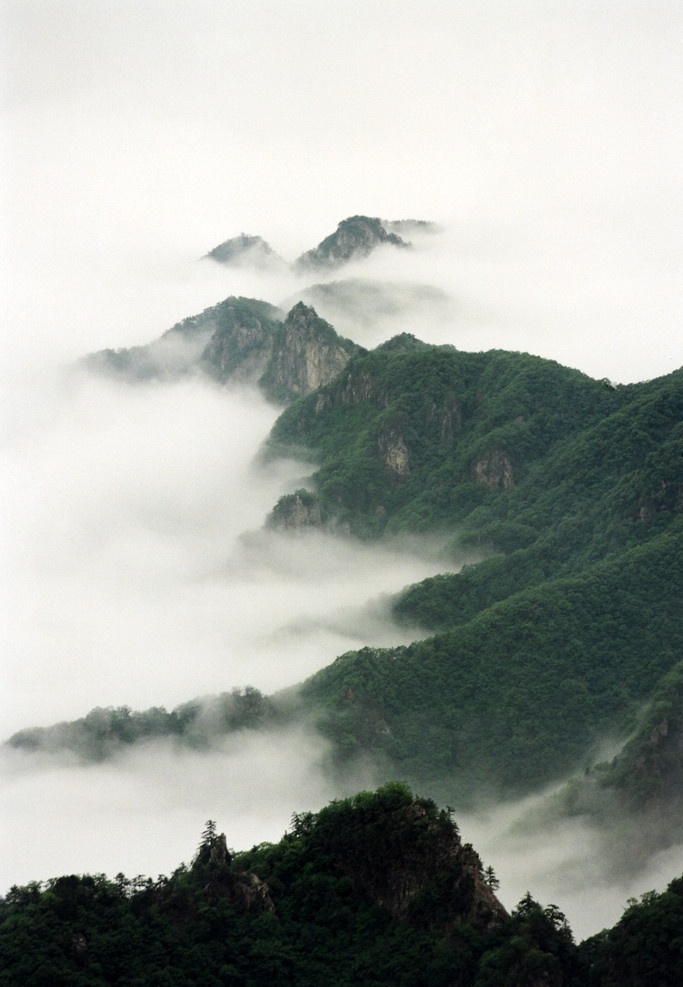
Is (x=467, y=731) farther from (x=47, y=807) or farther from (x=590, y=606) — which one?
(x=47, y=807)

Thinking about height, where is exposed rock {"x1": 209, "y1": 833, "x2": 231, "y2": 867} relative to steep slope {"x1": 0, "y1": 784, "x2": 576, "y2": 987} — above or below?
above

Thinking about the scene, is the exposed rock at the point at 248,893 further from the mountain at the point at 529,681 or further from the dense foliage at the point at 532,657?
the dense foliage at the point at 532,657

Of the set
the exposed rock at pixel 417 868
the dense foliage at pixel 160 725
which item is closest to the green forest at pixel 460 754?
the exposed rock at pixel 417 868

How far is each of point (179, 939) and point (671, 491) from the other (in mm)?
94153

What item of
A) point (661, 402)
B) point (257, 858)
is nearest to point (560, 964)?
point (257, 858)

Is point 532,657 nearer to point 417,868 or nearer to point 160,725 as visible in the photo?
point 160,725

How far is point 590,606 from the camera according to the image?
163375 millimetres

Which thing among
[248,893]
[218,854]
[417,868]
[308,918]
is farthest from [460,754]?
[248,893]

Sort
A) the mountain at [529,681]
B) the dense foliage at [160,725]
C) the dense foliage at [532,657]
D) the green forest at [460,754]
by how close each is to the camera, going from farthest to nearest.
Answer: the dense foliage at [160,725], the dense foliage at [532,657], the mountain at [529,681], the green forest at [460,754]

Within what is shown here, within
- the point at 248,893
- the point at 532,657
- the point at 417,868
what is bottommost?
the point at 417,868

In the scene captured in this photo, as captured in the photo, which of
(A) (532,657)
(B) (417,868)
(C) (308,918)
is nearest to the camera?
(C) (308,918)

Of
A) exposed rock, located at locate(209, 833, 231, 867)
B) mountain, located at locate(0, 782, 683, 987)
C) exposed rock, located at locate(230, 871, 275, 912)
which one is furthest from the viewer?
exposed rock, located at locate(209, 833, 231, 867)

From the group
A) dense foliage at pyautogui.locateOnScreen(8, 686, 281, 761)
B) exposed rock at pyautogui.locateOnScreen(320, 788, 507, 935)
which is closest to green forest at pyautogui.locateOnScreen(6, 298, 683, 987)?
exposed rock at pyautogui.locateOnScreen(320, 788, 507, 935)

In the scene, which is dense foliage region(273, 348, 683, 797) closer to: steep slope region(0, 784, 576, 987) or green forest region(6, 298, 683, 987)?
green forest region(6, 298, 683, 987)
